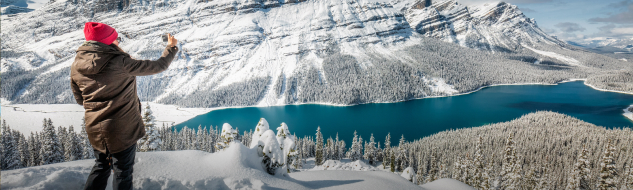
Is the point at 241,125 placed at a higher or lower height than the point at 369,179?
lower

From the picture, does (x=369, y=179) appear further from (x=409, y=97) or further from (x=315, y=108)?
(x=409, y=97)

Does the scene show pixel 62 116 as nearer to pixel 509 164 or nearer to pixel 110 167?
pixel 110 167

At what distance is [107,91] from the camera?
14.1 ft

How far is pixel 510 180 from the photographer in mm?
24312

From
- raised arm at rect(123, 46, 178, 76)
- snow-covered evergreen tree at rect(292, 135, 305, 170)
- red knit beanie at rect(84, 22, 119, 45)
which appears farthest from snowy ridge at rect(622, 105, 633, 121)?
red knit beanie at rect(84, 22, 119, 45)

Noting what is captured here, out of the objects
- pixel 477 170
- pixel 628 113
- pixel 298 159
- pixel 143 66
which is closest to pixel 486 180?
pixel 477 170

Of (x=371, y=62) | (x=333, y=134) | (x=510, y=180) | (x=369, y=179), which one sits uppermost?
(x=371, y=62)

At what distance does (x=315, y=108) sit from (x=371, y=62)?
79833mm

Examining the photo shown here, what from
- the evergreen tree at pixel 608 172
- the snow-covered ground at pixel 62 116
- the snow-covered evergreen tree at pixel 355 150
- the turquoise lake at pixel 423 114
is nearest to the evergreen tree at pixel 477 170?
the evergreen tree at pixel 608 172

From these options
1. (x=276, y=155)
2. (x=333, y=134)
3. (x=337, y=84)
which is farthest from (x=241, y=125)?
(x=276, y=155)

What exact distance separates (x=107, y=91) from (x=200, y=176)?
3.33 m

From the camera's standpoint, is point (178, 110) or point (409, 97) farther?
point (409, 97)

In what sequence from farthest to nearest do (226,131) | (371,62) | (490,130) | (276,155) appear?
1. (371,62)
2. (490,130)
3. (226,131)
4. (276,155)

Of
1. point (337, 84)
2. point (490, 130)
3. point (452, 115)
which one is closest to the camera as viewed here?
point (490, 130)
